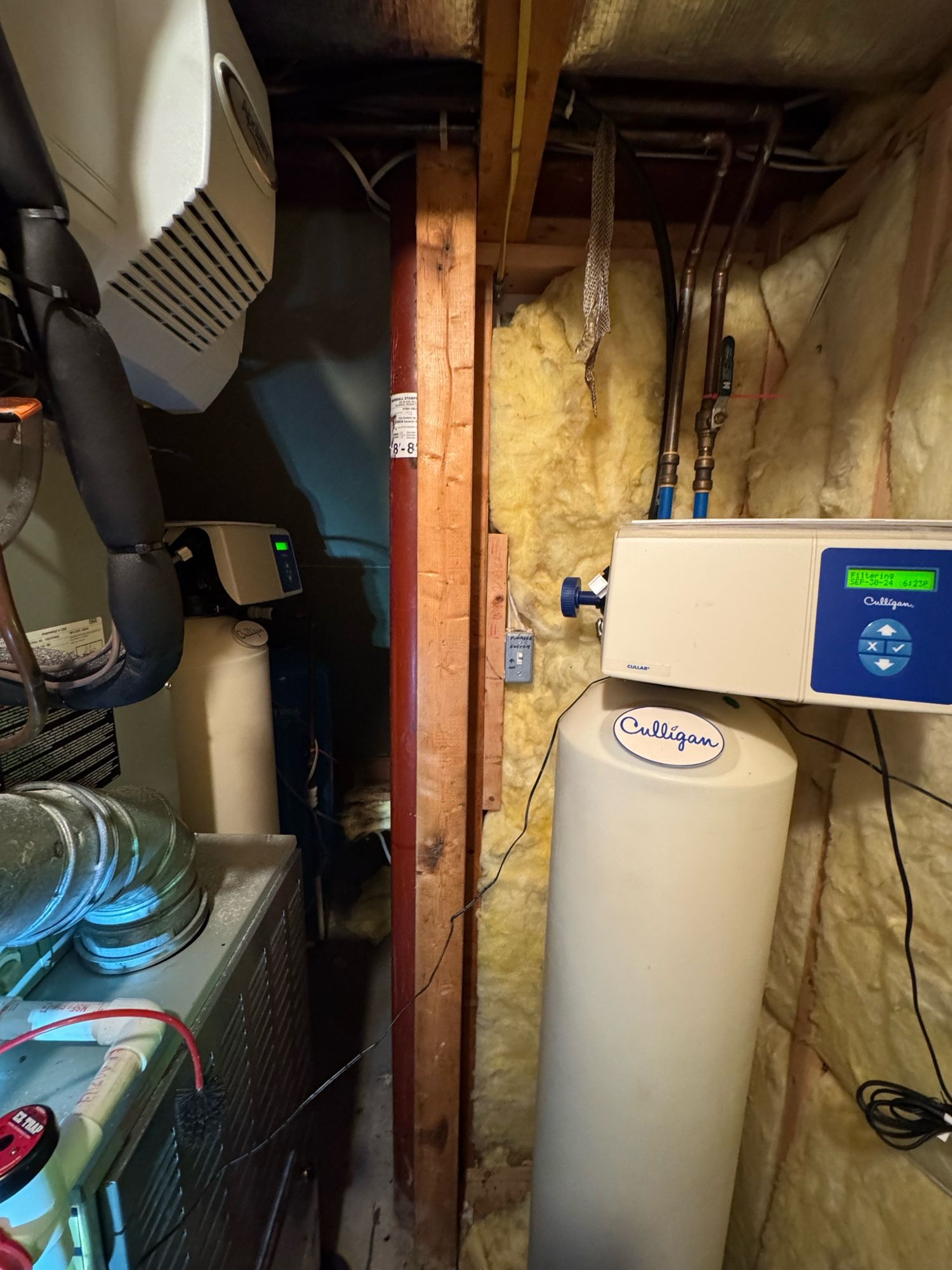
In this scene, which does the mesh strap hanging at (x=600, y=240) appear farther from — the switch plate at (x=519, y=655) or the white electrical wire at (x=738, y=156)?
the switch plate at (x=519, y=655)

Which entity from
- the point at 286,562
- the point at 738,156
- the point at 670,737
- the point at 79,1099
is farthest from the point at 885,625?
the point at 286,562

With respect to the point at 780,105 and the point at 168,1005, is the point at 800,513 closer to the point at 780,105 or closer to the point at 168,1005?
the point at 780,105

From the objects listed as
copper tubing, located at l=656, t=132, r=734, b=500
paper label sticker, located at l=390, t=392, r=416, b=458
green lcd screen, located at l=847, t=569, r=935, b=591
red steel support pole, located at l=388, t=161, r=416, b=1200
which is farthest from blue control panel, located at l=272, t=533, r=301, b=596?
green lcd screen, located at l=847, t=569, r=935, b=591

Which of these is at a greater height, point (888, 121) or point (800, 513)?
point (888, 121)

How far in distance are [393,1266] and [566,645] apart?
146cm

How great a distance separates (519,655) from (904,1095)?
0.86 metres

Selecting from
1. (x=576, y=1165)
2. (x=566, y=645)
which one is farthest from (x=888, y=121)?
(x=576, y=1165)

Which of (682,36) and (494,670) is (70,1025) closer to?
(494,670)

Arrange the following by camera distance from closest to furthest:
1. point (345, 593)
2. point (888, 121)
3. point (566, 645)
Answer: point (888, 121) < point (566, 645) < point (345, 593)

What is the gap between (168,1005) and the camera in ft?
2.09

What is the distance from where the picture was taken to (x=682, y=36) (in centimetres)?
72

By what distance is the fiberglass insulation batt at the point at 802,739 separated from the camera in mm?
724

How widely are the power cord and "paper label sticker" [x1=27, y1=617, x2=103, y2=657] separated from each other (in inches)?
36.7

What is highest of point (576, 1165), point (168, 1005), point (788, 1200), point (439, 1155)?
point (168, 1005)
